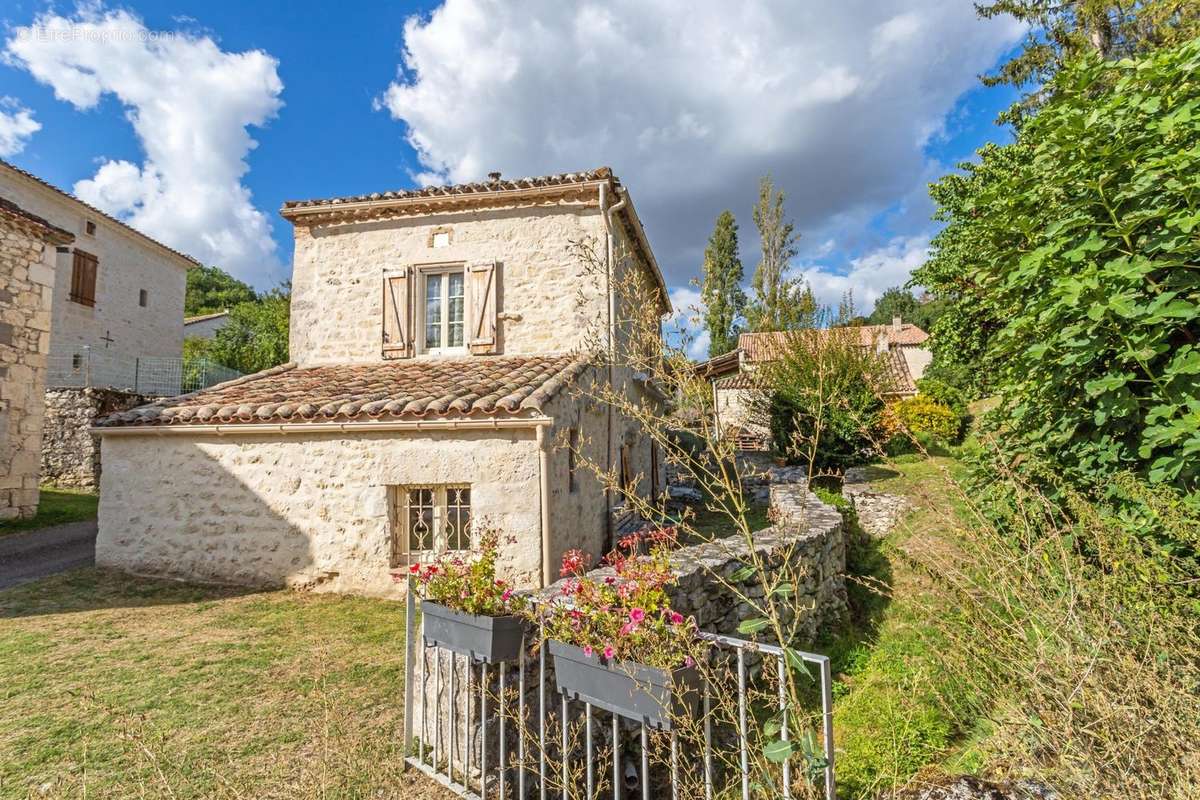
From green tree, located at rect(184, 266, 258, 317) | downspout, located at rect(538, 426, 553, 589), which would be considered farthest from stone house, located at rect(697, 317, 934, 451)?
green tree, located at rect(184, 266, 258, 317)

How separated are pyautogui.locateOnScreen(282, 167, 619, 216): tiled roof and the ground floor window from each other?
17.0 ft

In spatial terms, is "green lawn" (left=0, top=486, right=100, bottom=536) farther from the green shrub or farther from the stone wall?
the green shrub

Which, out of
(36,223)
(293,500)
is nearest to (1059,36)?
(293,500)

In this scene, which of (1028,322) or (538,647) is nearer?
(538,647)

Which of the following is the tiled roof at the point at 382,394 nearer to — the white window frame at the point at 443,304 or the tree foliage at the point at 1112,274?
the white window frame at the point at 443,304

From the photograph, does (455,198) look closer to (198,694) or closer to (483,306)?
(483,306)

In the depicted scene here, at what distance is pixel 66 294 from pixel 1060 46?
2767 cm

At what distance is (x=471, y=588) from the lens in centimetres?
316

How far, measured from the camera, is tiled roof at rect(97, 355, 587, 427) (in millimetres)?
7047

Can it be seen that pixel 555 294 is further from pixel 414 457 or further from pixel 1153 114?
pixel 1153 114

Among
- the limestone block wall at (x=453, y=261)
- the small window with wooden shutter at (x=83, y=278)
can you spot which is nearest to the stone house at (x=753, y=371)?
the limestone block wall at (x=453, y=261)

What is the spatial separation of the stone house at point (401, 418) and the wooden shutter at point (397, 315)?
0.12 feet

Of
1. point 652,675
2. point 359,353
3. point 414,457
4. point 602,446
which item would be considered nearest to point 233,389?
point 359,353

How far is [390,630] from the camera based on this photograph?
604 centimetres
